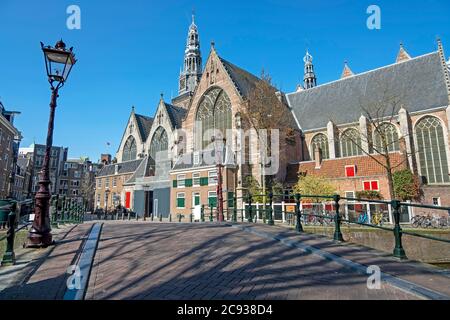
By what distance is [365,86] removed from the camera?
32.6 metres

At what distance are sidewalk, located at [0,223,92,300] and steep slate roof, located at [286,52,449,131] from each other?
3041cm

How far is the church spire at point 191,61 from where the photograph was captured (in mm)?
57812

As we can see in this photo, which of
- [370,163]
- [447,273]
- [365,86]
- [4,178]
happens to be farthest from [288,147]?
[4,178]

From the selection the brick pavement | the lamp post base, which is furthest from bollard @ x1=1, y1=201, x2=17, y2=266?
the brick pavement

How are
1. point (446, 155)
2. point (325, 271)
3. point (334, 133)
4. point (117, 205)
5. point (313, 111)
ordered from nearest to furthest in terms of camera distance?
point (325, 271) < point (446, 155) < point (334, 133) < point (313, 111) < point (117, 205)

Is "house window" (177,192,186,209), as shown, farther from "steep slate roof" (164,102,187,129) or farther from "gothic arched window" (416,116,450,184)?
"gothic arched window" (416,116,450,184)

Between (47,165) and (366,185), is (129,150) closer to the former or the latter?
(366,185)

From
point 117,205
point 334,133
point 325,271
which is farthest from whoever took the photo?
point 117,205

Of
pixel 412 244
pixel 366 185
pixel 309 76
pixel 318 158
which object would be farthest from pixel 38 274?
pixel 309 76

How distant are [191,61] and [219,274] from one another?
59258mm

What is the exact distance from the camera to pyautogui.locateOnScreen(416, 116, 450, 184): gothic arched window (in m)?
25.3

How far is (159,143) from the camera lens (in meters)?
42.6

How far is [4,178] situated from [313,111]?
40815 mm
